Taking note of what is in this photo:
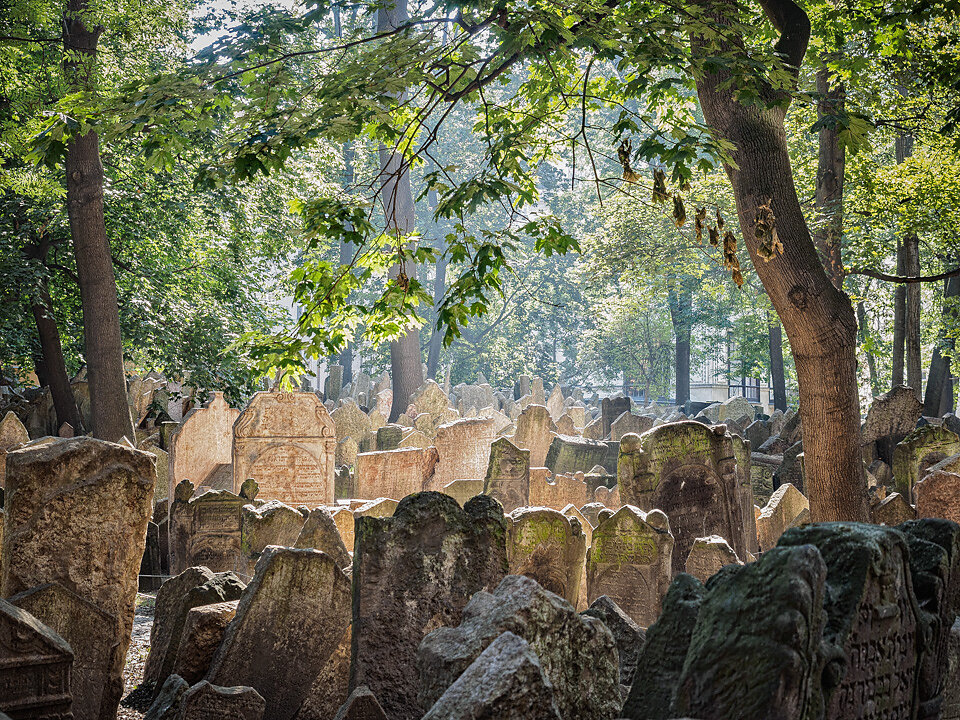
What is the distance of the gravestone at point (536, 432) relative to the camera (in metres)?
16.6

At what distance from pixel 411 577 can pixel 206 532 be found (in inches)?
200

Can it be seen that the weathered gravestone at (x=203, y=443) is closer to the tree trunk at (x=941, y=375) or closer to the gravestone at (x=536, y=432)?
the gravestone at (x=536, y=432)

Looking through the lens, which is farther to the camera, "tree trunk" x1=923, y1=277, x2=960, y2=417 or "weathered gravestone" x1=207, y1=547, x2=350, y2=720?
"tree trunk" x1=923, y1=277, x2=960, y2=417

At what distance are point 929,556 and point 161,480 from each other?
1126 centimetres

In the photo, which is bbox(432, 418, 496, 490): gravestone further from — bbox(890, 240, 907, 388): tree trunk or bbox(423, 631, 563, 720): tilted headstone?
bbox(423, 631, 563, 720): tilted headstone

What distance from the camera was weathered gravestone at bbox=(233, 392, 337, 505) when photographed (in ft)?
36.4

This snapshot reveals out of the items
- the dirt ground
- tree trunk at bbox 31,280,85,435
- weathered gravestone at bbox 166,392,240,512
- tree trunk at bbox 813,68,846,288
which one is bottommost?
the dirt ground

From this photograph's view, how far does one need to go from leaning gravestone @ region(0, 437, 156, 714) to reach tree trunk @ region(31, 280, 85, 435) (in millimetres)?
10321

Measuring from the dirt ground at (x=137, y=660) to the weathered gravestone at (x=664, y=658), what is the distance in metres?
3.19

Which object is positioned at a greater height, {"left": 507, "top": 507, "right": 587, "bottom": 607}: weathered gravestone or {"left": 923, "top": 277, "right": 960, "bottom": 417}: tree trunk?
{"left": 923, "top": 277, "right": 960, "bottom": 417}: tree trunk

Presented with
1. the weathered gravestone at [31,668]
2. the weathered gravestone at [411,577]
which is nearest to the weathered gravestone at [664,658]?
the weathered gravestone at [411,577]

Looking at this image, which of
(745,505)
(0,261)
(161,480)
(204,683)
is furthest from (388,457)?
(204,683)

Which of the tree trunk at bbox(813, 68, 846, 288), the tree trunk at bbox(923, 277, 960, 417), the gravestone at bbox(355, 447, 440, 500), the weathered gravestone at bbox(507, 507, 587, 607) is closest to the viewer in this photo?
the weathered gravestone at bbox(507, 507, 587, 607)

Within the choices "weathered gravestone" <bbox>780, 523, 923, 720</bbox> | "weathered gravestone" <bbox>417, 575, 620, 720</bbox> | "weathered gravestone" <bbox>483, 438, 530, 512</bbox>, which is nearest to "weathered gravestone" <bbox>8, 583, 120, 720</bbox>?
"weathered gravestone" <bbox>417, 575, 620, 720</bbox>
